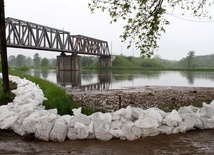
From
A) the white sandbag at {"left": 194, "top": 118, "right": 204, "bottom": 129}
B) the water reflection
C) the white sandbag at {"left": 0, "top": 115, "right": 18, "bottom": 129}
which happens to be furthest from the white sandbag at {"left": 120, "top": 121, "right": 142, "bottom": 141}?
the water reflection

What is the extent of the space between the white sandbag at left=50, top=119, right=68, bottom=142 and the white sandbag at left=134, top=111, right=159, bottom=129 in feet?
4.07

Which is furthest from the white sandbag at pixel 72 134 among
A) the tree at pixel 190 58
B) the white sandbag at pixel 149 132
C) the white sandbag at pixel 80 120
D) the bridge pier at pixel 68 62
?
the tree at pixel 190 58

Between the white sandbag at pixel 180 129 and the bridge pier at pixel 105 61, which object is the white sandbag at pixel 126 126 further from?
the bridge pier at pixel 105 61

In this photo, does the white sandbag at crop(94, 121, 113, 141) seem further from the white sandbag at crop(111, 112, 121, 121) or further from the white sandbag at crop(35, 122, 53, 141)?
the white sandbag at crop(35, 122, 53, 141)

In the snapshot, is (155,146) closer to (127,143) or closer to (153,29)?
(127,143)

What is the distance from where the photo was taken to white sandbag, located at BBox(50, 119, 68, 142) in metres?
4.13

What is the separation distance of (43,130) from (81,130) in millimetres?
644

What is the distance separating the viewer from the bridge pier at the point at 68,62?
58938 mm

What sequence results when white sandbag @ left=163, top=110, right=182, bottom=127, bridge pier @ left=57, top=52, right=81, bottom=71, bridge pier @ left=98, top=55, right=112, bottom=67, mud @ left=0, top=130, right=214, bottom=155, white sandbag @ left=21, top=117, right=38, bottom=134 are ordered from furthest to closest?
bridge pier @ left=98, top=55, right=112, bottom=67
bridge pier @ left=57, top=52, right=81, bottom=71
white sandbag @ left=163, top=110, right=182, bottom=127
white sandbag @ left=21, top=117, right=38, bottom=134
mud @ left=0, top=130, right=214, bottom=155

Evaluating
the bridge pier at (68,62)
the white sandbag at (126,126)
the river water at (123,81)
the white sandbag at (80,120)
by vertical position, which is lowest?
the river water at (123,81)

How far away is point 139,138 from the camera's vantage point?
4.21 metres

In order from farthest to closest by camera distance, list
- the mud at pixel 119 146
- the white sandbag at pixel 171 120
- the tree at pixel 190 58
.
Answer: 1. the tree at pixel 190 58
2. the white sandbag at pixel 171 120
3. the mud at pixel 119 146

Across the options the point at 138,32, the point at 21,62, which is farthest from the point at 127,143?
the point at 21,62

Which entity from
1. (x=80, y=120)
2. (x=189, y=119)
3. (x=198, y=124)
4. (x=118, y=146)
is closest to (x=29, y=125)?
(x=80, y=120)
